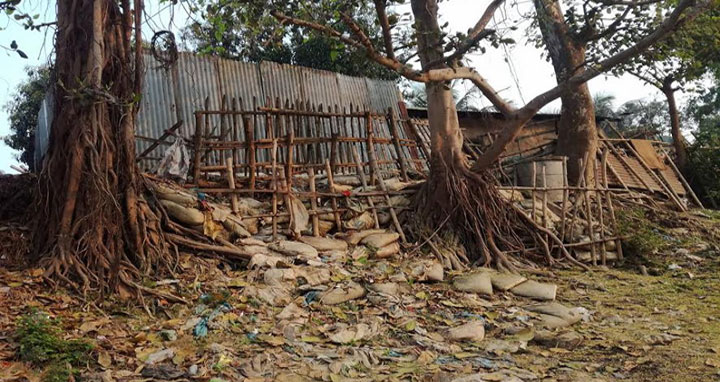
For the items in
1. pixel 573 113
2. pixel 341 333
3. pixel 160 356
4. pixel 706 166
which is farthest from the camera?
pixel 706 166

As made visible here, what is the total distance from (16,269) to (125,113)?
150cm

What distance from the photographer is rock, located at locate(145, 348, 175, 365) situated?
343cm

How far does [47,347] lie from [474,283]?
3.83 metres

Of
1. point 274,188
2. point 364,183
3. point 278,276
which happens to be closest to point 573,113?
point 364,183

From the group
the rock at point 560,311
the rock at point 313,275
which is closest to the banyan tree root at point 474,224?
the rock at point 560,311

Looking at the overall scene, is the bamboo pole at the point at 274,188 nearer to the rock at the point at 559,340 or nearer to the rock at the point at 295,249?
the rock at the point at 295,249

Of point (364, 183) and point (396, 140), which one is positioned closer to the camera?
point (364, 183)

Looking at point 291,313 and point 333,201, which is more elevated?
point 333,201

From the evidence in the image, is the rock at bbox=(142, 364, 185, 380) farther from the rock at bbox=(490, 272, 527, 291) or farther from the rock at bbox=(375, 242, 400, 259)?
the rock at bbox=(490, 272, 527, 291)

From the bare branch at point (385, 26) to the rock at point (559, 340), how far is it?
2.92 m

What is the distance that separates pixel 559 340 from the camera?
4.33m

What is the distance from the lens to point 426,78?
19.0 feet

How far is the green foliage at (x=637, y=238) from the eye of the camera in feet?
25.8

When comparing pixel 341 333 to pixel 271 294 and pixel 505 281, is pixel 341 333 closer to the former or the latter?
pixel 271 294
